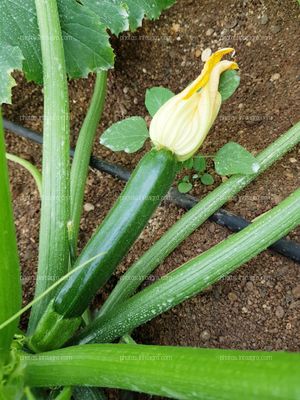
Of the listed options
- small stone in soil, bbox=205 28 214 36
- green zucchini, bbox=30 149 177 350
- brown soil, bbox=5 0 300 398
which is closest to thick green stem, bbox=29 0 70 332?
green zucchini, bbox=30 149 177 350

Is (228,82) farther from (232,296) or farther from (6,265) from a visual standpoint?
(6,265)

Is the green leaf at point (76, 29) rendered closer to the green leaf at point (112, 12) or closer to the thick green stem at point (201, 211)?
the green leaf at point (112, 12)

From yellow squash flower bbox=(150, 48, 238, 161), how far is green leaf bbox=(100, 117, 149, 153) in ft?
0.47

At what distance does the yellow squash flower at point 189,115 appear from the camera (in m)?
1.33

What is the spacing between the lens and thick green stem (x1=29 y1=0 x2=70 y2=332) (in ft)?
4.47

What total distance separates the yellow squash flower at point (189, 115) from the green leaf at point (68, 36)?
1.33 ft

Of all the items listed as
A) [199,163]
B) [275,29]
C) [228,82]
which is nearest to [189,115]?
[228,82]

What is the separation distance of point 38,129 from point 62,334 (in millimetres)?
1082

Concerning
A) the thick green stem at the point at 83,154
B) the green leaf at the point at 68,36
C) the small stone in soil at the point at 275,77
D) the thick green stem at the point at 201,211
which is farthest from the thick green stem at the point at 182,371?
the small stone in soil at the point at 275,77

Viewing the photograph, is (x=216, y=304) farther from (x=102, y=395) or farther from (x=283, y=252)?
(x=102, y=395)

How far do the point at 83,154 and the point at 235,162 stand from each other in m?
0.52

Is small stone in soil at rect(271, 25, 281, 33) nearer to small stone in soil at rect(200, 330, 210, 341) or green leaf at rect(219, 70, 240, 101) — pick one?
green leaf at rect(219, 70, 240, 101)

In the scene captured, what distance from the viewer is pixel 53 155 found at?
1.36 metres

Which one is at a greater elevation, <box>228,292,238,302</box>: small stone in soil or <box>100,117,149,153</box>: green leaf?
<box>100,117,149,153</box>: green leaf
